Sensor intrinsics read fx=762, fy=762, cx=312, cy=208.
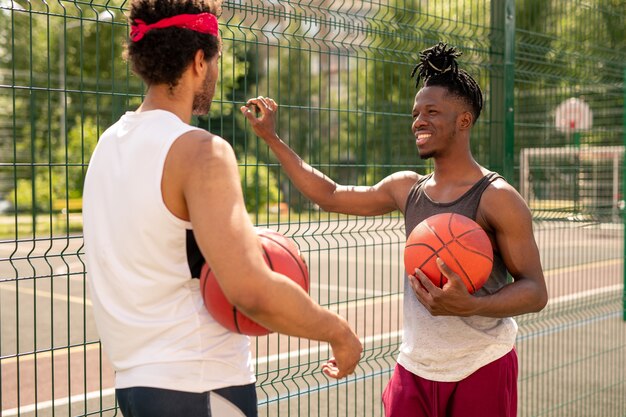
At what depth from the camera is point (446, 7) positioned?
5.72 metres

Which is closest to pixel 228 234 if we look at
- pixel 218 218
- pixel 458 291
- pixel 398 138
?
pixel 218 218

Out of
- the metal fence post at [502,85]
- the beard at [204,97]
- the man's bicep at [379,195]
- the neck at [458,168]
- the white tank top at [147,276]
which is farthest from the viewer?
the metal fence post at [502,85]

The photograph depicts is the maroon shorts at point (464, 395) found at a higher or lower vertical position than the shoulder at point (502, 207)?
lower

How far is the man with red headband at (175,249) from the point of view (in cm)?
203

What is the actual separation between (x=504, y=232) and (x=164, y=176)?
62.8 inches

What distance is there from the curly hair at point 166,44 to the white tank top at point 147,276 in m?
0.13

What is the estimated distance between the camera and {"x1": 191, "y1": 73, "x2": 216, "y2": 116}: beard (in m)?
2.32

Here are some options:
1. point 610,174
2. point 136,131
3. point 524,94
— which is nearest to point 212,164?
point 136,131

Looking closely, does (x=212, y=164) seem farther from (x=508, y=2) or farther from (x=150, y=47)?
(x=508, y=2)

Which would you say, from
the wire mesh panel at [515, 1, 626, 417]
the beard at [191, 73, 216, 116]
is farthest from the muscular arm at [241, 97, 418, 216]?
the wire mesh panel at [515, 1, 626, 417]

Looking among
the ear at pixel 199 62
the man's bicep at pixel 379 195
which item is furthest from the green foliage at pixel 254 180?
the ear at pixel 199 62

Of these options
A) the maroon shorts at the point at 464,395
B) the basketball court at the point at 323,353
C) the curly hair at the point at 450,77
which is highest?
the curly hair at the point at 450,77

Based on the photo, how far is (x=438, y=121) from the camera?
337cm

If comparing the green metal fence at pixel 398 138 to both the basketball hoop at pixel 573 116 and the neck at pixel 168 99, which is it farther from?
the neck at pixel 168 99
